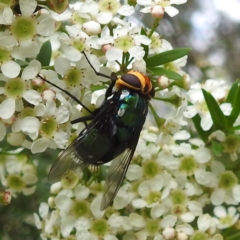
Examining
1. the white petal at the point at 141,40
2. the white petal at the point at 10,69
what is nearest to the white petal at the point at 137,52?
the white petal at the point at 141,40

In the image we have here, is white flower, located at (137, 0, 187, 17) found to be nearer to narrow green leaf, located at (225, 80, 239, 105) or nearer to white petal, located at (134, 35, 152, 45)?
white petal, located at (134, 35, 152, 45)

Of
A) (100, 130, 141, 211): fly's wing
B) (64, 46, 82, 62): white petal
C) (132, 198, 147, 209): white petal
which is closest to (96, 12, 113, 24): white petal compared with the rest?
(64, 46, 82, 62): white petal

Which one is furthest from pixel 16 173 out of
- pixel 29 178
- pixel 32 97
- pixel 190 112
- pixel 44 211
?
pixel 190 112

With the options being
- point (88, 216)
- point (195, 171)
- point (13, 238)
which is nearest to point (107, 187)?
point (88, 216)

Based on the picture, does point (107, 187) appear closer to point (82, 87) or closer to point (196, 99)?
point (82, 87)

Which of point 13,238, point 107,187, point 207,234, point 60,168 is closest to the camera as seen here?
point 60,168

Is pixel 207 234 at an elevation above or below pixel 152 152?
below

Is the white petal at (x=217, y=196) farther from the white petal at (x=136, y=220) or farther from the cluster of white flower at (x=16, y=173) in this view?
the cluster of white flower at (x=16, y=173)

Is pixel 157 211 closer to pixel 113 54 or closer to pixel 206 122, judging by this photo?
pixel 206 122
